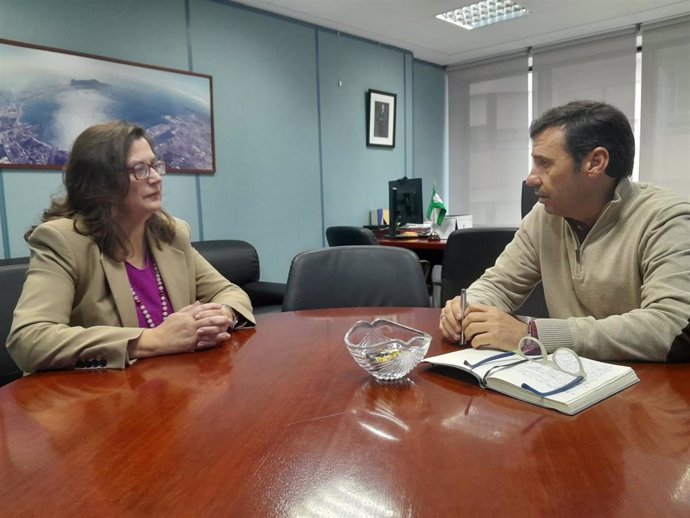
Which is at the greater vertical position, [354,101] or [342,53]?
[342,53]

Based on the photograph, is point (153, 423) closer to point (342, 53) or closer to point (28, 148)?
point (28, 148)

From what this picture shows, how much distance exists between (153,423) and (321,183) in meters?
3.84

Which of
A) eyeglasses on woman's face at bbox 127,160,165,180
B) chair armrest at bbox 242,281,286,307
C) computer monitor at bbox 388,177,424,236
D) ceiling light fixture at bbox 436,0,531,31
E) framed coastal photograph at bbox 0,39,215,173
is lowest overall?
chair armrest at bbox 242,281,286,307

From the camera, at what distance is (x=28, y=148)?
9.58 ft

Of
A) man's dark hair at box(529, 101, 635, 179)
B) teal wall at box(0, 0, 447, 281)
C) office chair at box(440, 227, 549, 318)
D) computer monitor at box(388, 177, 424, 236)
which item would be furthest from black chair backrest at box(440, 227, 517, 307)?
teal wall at box(0, 0, 447, 281)

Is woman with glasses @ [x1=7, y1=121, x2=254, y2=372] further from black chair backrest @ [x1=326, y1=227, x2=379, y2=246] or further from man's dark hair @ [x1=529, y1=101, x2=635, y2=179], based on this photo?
black chair backrest @ [x1=326, y1=227, x2=379, y2=246]

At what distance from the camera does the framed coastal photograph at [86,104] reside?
2.85 m

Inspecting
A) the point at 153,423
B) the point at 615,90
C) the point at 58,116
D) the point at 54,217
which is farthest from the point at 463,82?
the point at 153,423

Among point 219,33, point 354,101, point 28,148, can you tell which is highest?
point 219,33

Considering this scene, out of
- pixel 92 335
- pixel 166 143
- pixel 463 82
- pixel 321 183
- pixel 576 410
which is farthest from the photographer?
pixel 463 82

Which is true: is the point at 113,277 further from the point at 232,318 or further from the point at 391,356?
the point at 391,356

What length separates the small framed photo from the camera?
16.2ft

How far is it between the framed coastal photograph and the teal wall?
0.08 metres

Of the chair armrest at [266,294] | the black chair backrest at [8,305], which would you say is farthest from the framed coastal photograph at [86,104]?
the chair armrest at [266,294]
